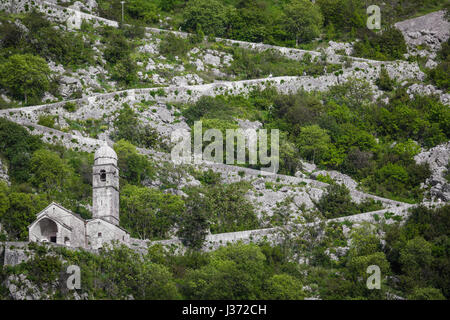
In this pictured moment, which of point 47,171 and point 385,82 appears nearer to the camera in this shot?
point 47,171

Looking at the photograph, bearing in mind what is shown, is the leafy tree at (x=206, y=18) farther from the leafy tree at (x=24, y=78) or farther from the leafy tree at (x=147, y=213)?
the leafy tree at (x=147, y=213)

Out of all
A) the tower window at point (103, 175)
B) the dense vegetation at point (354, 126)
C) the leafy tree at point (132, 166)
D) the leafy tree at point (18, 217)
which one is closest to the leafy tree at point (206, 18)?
the dense vegetation at point (354, 126)

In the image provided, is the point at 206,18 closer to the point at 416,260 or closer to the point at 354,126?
the point at 354,126

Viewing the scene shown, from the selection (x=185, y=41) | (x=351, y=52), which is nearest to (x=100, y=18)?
(x=185, y=41)

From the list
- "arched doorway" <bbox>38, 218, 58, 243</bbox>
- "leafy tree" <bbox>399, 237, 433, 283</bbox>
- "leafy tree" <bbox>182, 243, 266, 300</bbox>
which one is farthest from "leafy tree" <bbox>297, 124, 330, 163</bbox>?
"arched doorway" <bbox>38, 218, 58, 243</bbox>

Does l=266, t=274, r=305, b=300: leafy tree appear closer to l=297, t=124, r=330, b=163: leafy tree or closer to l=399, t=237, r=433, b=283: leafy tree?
l=399, t=237, r=433, b=283: leafy tree

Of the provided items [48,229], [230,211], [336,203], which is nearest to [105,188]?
[48,229]
